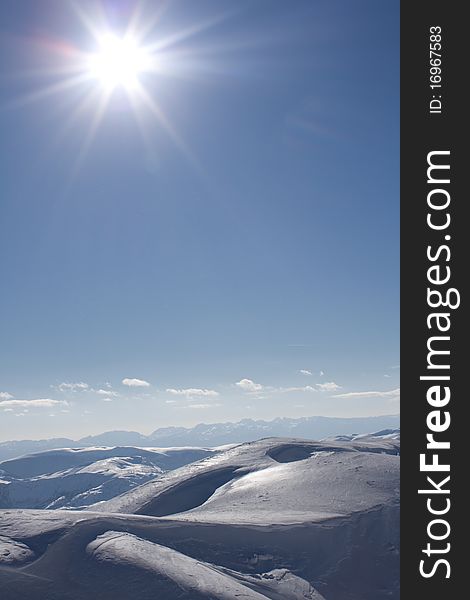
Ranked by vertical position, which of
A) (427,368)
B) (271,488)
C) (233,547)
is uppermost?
(427,368)

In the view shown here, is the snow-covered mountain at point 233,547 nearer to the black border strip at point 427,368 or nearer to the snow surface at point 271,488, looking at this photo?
the snow surface at point 271,488

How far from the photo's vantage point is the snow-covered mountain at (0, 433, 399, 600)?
82.8 ft

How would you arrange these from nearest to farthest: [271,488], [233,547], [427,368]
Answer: [427,368]
[233,547]
[271,488]

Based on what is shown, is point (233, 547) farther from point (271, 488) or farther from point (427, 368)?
point (427, 368)

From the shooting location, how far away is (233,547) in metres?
32.8

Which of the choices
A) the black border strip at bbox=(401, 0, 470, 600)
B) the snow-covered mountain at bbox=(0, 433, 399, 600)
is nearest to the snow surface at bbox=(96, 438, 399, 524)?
the snow-covered mountain at bbox=(0, 433, 399, 600)

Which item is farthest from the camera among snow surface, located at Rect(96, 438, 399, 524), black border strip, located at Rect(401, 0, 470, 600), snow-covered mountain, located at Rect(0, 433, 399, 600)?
snow surface, located at Rect(96, 438, 399, 524)

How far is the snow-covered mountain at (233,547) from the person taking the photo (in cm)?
2523

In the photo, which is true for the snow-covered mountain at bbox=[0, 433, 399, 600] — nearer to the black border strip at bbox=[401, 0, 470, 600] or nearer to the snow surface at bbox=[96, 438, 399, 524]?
the snow surface at bbox=[96, 438, 399, 524]

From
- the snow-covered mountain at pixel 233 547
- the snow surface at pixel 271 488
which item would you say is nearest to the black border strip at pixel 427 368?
the snow-covered mountain at pixel 233 547

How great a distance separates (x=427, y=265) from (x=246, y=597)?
22.8 metres

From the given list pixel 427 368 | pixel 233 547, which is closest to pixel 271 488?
pixel 233 547

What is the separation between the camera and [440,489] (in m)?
8.68

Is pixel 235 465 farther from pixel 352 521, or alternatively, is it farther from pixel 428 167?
pixel 428 167
